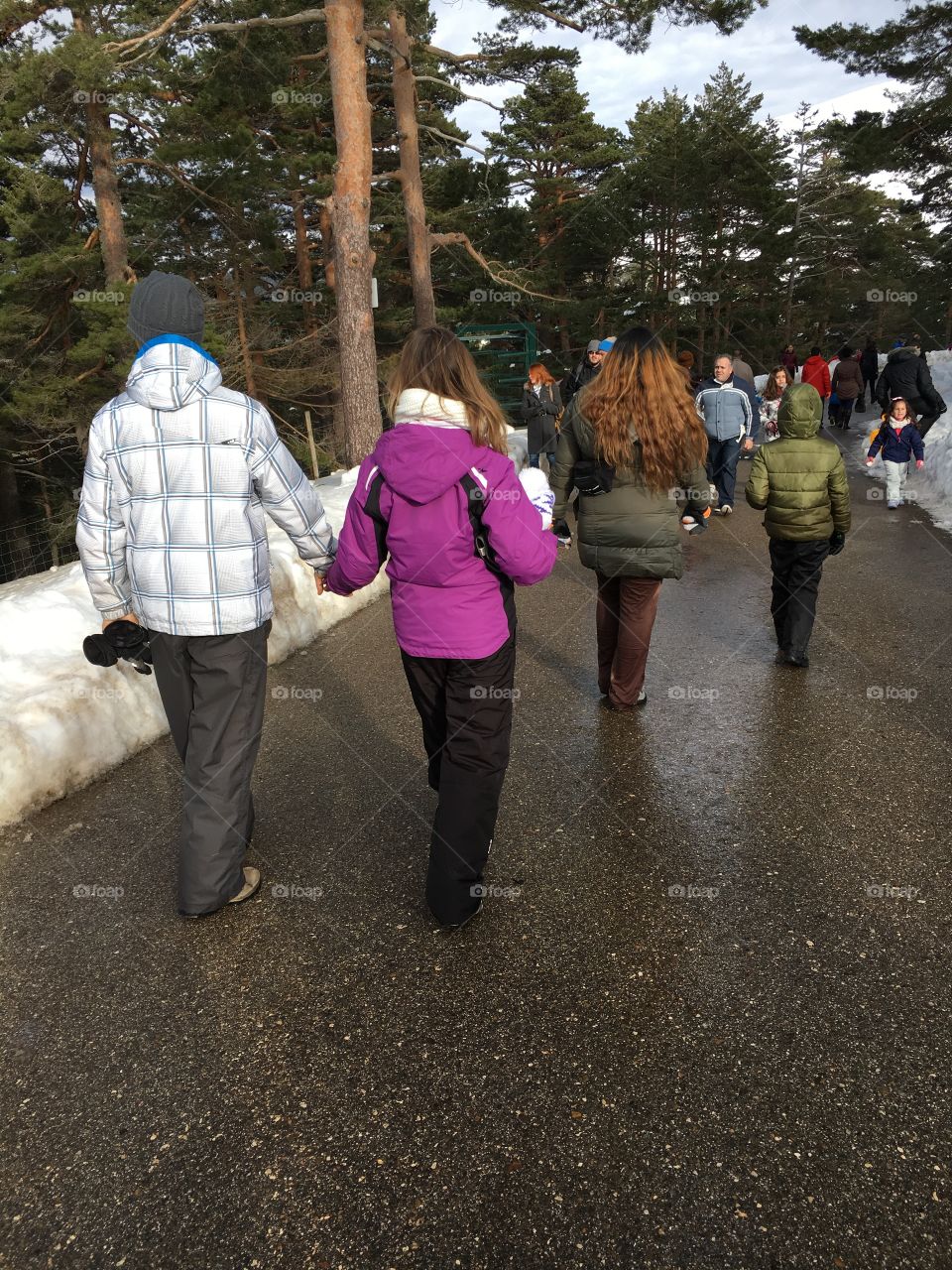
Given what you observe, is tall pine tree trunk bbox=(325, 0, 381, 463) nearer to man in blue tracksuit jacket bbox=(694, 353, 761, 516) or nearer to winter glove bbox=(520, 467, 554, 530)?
man in blue tracksuit jacket bbox=(694, 353, 761, 516)

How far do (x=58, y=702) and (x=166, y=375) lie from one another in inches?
87.5

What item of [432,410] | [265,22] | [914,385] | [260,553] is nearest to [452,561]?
[432,410]

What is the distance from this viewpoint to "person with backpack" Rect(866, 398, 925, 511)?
10664 mm

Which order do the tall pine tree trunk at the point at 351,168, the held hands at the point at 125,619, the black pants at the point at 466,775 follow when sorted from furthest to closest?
the tall pine tree trunk at the point at 351,168, the held hands at the point at 125,619, the black pants at the point at 466,775

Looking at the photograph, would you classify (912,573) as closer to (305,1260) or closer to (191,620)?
(191,620)

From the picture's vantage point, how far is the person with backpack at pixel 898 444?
10664mm

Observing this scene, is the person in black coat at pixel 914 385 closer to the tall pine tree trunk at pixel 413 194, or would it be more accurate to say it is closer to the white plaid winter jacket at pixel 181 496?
the tall pine tree trunk at pixel 413 194

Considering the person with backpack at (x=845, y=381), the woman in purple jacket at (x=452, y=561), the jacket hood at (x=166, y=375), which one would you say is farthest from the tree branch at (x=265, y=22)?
the person with backpack at (x=845, y=381)

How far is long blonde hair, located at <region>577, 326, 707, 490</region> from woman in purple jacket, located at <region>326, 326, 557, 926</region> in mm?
1777

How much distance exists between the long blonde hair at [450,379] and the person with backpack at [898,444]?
30.5 ft

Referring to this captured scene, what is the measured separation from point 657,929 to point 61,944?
2.19 m

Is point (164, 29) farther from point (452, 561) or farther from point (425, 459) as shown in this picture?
point (452, 561)

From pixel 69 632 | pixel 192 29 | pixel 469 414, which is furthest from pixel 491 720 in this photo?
pixel 192 29

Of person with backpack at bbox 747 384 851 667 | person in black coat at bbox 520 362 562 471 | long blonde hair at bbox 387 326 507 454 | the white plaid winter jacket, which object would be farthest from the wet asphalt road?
person in black coat at bbox 520 362 562 471
